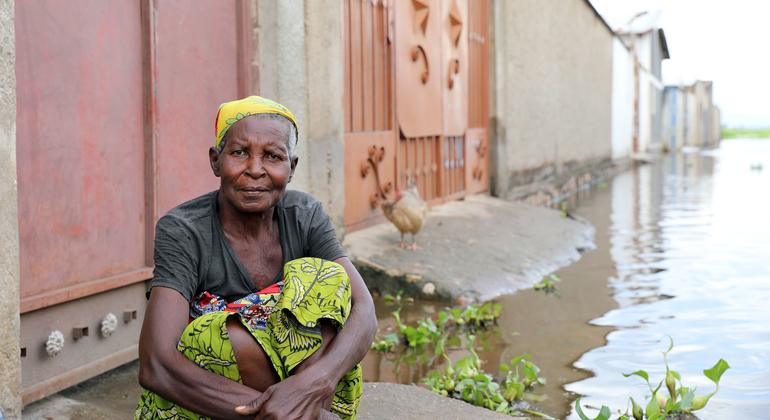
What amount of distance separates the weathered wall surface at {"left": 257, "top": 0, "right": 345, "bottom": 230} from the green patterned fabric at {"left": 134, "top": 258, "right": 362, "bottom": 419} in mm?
2445

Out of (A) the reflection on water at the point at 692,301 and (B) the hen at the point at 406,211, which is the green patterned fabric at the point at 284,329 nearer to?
(A) the reflection on water at the point at 692,301

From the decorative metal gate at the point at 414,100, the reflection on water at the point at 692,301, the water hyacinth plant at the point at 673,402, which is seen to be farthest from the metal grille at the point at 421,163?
the water hyacinth plant at the point at 673,402

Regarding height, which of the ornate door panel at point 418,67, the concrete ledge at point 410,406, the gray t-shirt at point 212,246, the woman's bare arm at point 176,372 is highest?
the ornate door panel at point 418,67

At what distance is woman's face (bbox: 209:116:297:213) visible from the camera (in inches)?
94.7

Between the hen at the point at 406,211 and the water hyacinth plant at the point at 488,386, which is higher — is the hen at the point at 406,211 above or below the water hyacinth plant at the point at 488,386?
above

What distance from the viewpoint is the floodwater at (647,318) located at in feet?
12.8

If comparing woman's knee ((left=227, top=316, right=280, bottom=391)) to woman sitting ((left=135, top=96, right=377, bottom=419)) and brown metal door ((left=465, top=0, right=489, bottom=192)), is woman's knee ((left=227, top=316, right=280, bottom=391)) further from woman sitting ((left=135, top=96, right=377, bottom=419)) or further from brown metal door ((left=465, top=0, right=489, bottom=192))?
brown metal door ((left=465, top=0, right=489, bottom=192))

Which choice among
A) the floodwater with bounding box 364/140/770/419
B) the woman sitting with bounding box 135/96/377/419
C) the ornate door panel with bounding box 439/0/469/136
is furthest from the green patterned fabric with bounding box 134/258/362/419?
the ornate door panel with bounding box 439/0/469/136

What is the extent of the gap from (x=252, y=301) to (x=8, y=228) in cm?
86

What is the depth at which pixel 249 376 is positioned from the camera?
Answer: 2150mm

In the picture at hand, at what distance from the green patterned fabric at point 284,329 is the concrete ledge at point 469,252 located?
340 centimetres

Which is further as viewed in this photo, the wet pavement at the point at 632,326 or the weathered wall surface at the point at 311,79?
the weathered wall surface at the point at 311,79

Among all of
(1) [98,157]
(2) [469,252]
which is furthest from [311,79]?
(2) [469,252]

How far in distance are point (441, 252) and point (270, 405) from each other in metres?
4.36
